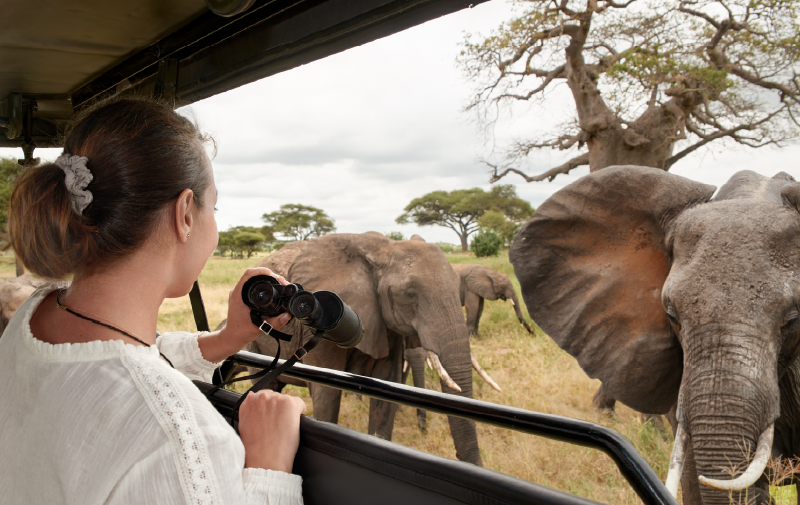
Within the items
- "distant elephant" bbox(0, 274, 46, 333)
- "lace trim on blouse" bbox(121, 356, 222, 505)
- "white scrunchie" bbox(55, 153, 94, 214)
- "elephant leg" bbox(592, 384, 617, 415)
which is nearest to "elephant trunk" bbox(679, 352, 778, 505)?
"lace trim on blouse" bbox(121, 356, 222, 505)

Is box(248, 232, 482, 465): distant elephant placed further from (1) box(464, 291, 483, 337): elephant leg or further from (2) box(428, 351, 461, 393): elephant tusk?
(1) box(464, 291, 483, 337): elephant leg

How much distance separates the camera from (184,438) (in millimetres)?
527

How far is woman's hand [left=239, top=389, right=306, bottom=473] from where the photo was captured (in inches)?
26.5

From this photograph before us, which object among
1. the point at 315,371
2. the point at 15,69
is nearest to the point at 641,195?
the point at 315,371

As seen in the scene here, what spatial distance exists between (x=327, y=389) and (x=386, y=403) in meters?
0.41

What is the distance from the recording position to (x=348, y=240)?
11.1 feet


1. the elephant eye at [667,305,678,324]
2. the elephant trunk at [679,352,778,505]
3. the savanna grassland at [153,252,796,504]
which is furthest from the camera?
the savanna grassland at [153,252,796,504]

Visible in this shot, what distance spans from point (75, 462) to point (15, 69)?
165cm

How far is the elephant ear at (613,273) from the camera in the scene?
1987 mm

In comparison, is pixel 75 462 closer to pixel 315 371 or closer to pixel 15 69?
pixel 315 371

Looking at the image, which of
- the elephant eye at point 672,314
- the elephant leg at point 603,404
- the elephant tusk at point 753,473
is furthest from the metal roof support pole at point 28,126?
the elephant leg at point 603,404

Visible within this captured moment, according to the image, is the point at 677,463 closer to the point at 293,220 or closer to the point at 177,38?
the point at 177,38

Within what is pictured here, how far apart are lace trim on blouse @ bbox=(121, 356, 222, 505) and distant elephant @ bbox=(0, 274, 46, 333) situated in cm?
379

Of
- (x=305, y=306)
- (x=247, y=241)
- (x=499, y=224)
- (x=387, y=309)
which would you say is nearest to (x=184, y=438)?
(x=305, y=306)
